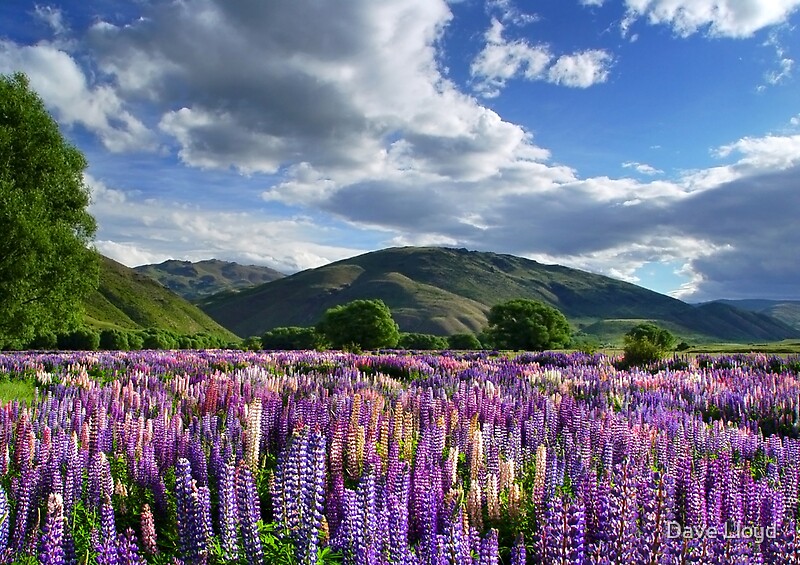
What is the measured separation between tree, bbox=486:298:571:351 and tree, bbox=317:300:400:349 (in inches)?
513

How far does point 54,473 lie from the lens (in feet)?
17.3

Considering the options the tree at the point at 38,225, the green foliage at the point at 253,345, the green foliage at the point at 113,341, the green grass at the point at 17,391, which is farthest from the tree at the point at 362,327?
the green grass at the point at 17,391

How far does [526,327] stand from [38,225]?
180 feet

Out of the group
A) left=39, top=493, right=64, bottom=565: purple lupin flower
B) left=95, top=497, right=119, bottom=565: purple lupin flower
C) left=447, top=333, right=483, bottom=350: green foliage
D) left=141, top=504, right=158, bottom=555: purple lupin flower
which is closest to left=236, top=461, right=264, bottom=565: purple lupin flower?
left=141, top=504, right=158, bottom=555: purple lupin flower

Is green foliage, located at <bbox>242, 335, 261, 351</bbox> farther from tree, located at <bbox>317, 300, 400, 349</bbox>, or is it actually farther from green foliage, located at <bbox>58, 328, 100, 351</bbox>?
green foliage, located at <bbox>58, 328, 100, 351</bbox>

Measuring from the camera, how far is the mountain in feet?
520

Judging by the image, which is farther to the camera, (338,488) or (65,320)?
(65,320)

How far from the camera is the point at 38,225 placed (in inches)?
1116

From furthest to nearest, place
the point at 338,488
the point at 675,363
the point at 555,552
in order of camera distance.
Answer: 1. the point at 675,363
2. the point at 338,488
3. the point at 555,552

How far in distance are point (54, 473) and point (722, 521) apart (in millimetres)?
5291

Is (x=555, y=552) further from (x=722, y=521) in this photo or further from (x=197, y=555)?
(x=197, y=555)

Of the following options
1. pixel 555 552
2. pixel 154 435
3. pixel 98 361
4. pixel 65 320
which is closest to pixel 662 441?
pixel 555 552

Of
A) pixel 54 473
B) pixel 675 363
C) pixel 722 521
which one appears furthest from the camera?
pixel 675 363

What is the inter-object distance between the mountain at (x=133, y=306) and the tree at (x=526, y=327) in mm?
109122
